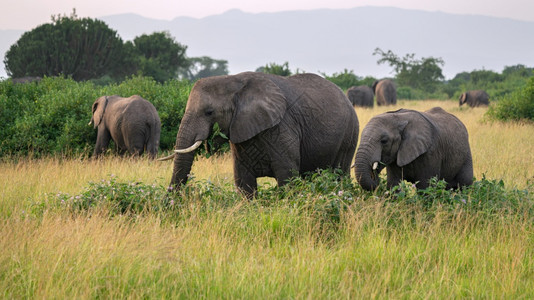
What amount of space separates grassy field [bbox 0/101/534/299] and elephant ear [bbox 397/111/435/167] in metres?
0.49

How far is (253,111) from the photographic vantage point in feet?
21.2

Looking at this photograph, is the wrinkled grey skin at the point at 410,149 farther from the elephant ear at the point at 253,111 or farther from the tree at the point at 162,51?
the tree at the point at 162,51

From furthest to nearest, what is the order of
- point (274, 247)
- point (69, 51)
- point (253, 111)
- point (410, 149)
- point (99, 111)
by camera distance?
point (69, 51) → point (99, 111) → point (410, 149) → point (253, 111) → point (274, 247)

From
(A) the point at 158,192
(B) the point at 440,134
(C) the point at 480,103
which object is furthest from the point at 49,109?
(C) the point at 480,103

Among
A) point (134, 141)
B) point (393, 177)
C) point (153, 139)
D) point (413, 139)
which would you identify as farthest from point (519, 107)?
point (413, 139)

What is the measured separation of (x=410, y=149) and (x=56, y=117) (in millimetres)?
8593

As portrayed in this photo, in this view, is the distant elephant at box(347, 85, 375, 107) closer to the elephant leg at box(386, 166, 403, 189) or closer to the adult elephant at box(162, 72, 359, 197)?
the adult elephant at box(162, 72, 359, 197)

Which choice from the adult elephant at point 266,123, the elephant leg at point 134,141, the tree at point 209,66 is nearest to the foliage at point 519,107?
the elephant leg at point 134,141

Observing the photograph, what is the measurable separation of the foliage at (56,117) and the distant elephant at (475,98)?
22.2 m

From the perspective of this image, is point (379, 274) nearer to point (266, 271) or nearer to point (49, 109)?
point (266, 271)

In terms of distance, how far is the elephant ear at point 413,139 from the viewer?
6.64 meters

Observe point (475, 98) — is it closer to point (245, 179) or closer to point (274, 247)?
point (245, 179)

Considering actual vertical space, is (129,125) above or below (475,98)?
above

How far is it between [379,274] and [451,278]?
618mm
